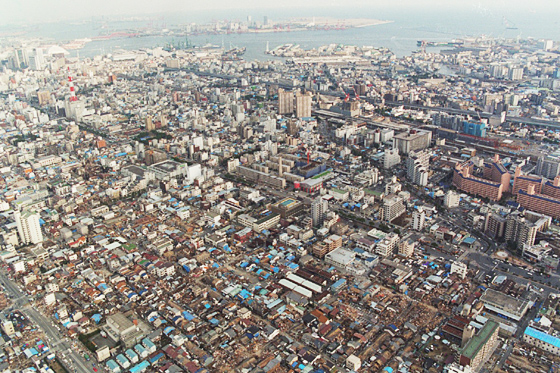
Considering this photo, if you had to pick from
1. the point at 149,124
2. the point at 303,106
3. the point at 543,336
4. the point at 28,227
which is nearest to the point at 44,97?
the point at 149,124

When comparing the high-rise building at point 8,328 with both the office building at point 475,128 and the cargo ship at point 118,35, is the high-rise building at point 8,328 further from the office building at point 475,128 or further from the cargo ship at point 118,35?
the cargo ship at point 118,35

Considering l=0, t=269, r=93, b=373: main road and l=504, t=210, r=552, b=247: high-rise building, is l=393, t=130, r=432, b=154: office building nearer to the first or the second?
l=504, t=210, r=552, b=247: high-rise building

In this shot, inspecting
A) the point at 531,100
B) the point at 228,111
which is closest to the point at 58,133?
the point at 228,111

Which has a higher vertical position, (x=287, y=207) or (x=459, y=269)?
(x=287, y=207)

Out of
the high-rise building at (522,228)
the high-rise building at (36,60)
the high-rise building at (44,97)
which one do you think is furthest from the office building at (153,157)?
the high-rise building at (36,60)

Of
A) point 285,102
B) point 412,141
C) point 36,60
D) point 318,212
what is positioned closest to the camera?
point 318,212

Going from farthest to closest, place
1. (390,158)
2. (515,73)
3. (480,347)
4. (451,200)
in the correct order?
1. (515,73)
2. (390,158)
3. (451,200)
4. (480,347)

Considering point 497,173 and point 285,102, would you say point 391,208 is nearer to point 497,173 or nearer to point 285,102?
point 497,173

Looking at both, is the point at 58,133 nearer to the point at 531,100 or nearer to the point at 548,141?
the point at 548,141
